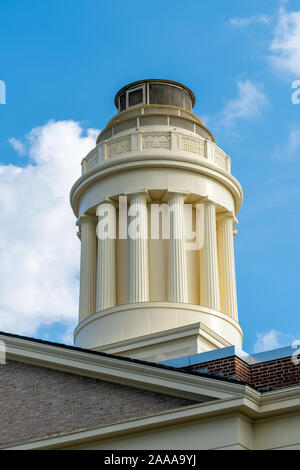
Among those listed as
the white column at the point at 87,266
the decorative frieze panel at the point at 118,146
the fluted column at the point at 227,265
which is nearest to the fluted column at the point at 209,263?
the fluted column at the point at 227,265

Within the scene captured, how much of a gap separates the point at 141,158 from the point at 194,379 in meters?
14.4

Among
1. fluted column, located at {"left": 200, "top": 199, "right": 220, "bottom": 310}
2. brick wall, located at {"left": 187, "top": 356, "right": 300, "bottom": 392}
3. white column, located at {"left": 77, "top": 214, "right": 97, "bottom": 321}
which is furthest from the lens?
white column, located at {"left": 77, "top": 214, "right": 97, "bottom": 321}

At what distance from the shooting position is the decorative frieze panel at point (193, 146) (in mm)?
30750

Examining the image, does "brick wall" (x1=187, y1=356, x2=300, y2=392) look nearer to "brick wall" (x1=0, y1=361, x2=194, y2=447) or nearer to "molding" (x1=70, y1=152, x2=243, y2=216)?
"brick wall" (x1=0, y1=361, x2=194, y2=447)

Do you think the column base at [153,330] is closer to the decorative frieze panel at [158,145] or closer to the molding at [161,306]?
the molding at [161,306]

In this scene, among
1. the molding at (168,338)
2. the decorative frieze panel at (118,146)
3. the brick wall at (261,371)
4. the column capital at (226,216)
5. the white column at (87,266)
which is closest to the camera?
the brick wall at (261,371)

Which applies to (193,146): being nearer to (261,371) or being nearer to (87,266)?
(87,266)

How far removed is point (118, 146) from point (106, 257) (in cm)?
441

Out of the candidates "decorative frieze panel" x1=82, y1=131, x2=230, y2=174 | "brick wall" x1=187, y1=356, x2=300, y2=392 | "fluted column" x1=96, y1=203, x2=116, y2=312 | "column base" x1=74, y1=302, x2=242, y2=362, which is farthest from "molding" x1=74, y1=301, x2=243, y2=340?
"brick wall" x1=187, y1=356, x2=300, y2=392

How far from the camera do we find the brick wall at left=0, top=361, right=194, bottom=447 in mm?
17688

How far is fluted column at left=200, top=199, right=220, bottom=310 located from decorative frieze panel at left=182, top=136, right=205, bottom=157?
76.4 inches

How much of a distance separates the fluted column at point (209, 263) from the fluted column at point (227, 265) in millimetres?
986

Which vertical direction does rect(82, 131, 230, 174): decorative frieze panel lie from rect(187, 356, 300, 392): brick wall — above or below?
above
